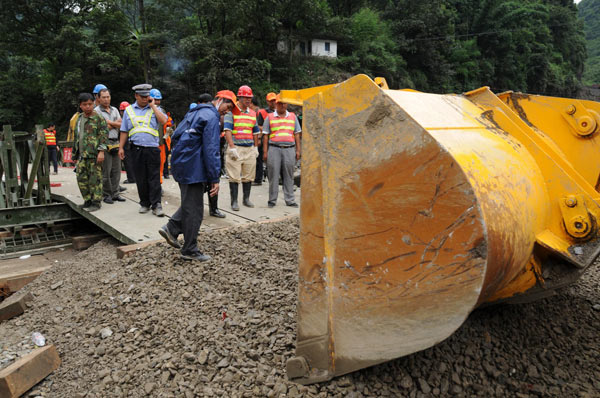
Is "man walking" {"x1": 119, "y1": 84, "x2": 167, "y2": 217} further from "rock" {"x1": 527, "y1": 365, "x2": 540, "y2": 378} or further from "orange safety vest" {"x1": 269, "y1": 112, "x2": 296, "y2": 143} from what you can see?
"rock" {"x1": 527, "y1": 365, "x2": 540, "y2": 378}

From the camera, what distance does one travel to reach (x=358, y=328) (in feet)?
5.88

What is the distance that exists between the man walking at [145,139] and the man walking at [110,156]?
1.01 metres

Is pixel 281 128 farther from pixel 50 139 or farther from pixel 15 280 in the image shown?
pixel 50 139

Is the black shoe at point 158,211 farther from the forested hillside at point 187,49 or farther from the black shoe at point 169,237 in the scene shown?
the forested hillside at point 187,49

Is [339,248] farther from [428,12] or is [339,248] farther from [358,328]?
[428,12]

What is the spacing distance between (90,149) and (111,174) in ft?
2.92

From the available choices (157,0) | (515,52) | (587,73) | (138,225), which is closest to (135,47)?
(157,0)

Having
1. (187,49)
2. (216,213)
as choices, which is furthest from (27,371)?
(187,49)

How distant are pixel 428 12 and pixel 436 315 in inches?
1758

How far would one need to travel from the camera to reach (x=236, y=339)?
2.62m

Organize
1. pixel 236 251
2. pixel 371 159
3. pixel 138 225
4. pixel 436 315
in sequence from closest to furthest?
pixel 436 315 → pixel 371 159 → pixel 236 251 → pixel 138 225

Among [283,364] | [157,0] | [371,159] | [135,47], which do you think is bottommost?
[283,364]

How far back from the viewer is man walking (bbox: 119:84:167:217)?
17.9 feet

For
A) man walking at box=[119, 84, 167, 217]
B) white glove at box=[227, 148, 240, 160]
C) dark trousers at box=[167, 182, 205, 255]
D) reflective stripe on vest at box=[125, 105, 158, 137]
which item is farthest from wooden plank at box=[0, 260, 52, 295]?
Answer: white glove at box=[227, 148, 240, 160]
